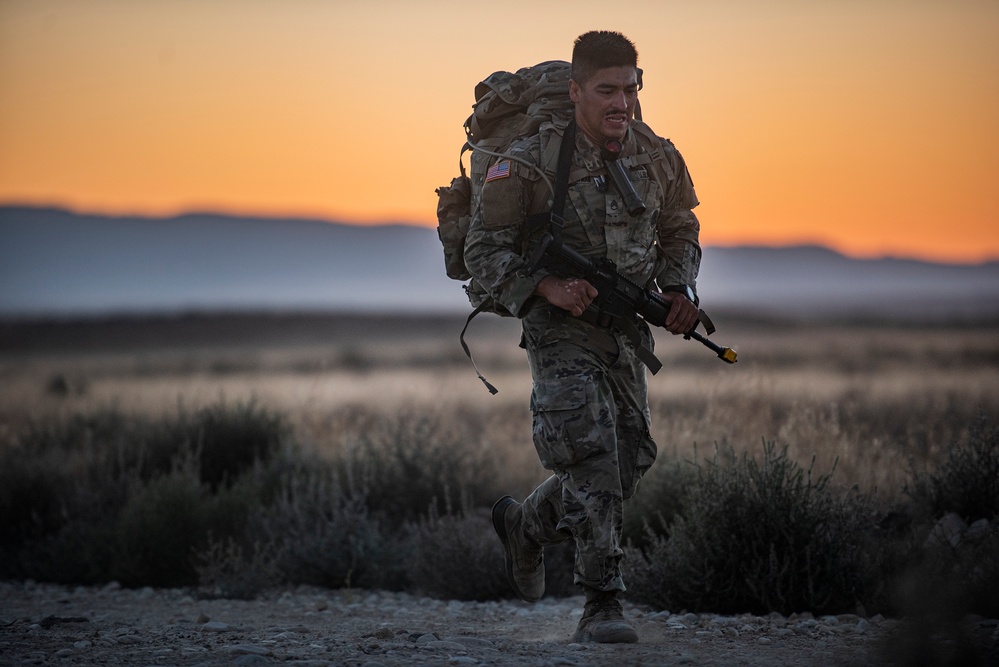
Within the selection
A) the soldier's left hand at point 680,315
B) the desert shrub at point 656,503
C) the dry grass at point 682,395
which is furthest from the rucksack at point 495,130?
the dry grass at point 682,395

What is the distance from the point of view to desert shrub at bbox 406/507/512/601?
7574 millimetres

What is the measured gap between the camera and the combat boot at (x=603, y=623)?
5.38 m

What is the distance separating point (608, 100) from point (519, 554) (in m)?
2.34

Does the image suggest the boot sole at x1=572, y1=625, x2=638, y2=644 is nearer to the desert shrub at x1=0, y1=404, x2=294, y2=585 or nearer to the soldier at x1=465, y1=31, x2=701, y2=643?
the soldier at x1=465, y1=31, x2=701, y2=643

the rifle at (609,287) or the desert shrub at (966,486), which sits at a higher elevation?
the rifle at (609,287)

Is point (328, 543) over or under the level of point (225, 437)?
under

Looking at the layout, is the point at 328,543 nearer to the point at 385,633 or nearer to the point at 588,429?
the point at 385,633

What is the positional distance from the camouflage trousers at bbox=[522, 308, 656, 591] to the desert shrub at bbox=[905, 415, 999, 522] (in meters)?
2.59

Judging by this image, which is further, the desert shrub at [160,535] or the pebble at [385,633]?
the desert shrub at [160,535]

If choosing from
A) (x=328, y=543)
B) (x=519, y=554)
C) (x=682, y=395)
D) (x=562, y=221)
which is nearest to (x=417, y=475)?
(x=328, y=543)

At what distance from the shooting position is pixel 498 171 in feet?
18.2

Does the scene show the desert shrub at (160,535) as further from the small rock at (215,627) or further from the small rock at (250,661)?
the small rock at (250,661)

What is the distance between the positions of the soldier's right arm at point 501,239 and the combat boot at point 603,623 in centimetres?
140

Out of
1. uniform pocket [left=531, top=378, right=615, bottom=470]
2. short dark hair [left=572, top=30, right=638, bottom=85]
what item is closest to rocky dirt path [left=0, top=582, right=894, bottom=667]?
uniform pocket [left=531, top=378, right=615, bottom=470]
